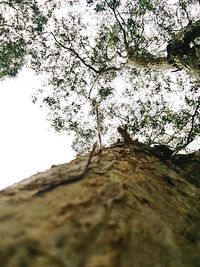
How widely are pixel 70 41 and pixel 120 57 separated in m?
1.64

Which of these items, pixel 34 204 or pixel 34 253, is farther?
pixel 34 204

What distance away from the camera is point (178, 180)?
3625mm

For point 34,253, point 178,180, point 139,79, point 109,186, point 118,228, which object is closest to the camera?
point 34,253

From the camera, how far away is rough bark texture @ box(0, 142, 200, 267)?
1489 millimetres

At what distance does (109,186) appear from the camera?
2312mm

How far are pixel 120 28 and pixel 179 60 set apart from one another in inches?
101

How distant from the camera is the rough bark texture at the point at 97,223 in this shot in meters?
1.49

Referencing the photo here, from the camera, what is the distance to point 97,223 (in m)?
1.78

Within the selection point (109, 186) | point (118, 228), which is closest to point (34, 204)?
point (118, 228)

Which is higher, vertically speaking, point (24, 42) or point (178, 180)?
point (24, 42)

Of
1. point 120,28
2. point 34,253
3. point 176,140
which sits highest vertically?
point 120,28

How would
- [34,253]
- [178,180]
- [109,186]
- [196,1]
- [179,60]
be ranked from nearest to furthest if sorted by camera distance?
[34,253] → [109,186] → [178,180] → [179,60] → [196,1]

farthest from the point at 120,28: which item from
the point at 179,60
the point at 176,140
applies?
the point at 176,140

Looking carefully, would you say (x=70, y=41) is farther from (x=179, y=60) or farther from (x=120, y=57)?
(x=179, y=60)
